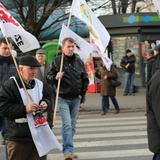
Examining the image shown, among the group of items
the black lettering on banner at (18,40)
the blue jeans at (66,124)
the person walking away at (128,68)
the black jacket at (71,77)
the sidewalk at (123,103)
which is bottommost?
the sidewalk at (123,103)

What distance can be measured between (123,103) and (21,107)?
34.5 feet

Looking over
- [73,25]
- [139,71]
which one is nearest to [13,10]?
[73,25]

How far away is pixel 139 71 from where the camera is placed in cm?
1798

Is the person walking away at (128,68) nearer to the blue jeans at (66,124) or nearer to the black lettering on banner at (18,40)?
the blue jeans at (66,124)

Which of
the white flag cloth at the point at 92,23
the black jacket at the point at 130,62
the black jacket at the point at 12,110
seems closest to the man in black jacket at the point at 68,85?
the white flag cloth at the point at 92,23

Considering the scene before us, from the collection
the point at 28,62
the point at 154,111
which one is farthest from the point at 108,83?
the point at 154,111

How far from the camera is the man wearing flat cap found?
4426 mm

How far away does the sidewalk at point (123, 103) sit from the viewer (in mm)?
13422

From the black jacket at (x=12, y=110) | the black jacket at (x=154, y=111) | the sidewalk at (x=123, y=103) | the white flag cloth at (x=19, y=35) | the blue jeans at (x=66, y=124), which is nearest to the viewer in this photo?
the black jacket at (x=154, y=111)

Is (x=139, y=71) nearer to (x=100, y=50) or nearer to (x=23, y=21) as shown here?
(x=23, y=21)

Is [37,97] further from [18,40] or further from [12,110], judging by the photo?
[18,40]

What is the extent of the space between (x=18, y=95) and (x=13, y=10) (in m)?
14.3

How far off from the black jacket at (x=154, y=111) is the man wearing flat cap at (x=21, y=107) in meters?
1.15

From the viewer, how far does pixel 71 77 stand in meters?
6.48
